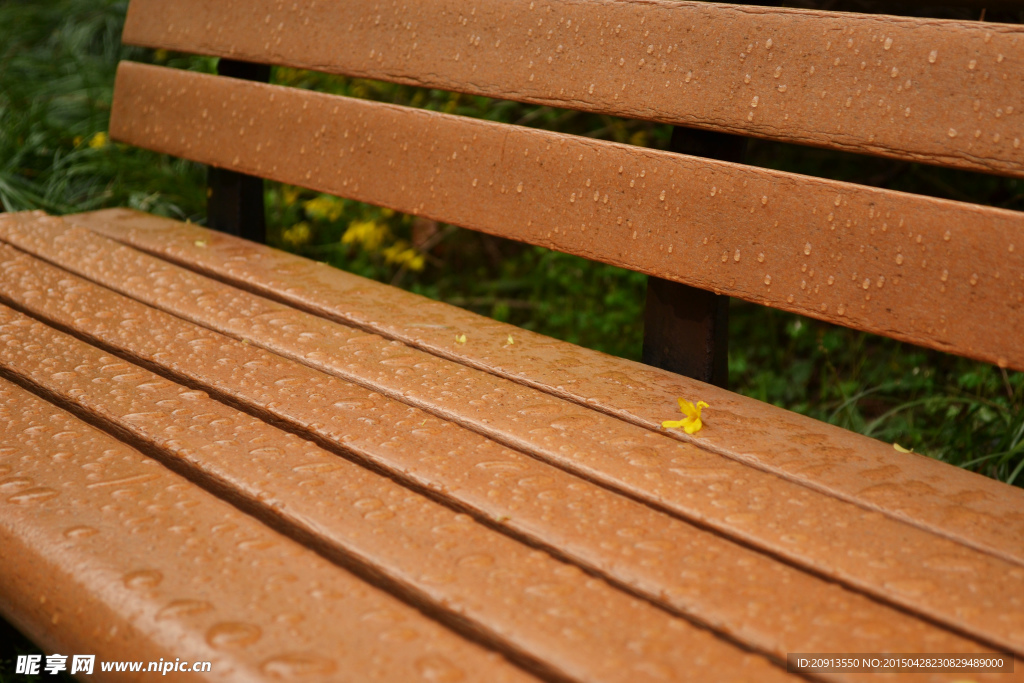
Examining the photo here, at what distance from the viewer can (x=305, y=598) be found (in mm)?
739

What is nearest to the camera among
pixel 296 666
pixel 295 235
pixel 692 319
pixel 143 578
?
pixel 296 666

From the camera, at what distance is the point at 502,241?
337cm

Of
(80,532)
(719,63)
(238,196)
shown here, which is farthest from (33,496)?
(238,196)

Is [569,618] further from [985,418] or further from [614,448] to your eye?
[985,418]

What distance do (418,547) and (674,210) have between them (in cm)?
72

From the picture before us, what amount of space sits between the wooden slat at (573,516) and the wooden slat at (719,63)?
0.63m

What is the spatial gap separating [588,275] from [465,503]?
7.12ft

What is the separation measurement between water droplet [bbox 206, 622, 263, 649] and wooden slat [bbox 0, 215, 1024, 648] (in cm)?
41

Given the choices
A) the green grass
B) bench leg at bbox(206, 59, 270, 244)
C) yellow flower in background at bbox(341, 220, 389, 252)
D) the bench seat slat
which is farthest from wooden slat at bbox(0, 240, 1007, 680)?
yellow flower in background at bbox(341, 220, 389, 252)

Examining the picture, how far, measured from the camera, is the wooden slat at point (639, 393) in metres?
0.93

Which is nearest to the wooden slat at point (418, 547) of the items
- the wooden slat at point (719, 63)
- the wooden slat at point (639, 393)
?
the wooden slat at point (639, 393)

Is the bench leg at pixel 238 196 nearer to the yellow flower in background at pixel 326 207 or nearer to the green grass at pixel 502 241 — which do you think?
the green grass at pixel 502 241

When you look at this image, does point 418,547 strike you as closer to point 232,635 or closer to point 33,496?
point 232,635

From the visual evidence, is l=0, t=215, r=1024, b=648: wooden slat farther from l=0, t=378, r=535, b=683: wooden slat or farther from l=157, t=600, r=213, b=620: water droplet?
l=157, t=600, r=213, b=620: water droplet
